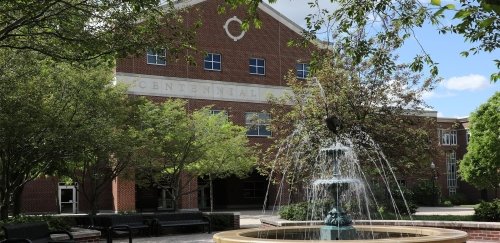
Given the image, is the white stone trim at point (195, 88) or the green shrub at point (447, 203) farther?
the green shrub at point (447, 203)

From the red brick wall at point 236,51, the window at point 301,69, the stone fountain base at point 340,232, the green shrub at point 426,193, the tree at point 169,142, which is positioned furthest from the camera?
the green shrub at point 426,193

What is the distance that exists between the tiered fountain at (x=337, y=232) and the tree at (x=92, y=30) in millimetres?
3462

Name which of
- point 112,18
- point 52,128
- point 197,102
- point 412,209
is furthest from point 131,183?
point 112,18

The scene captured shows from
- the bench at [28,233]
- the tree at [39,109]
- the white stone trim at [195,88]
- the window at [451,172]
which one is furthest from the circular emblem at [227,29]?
the bench at [28,233]

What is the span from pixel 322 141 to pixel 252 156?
490 inches

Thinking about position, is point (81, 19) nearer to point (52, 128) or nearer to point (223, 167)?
point (52, 128)

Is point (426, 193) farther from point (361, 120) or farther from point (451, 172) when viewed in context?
point (361, 120)

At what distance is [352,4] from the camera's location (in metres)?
10.3

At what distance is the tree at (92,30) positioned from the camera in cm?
1071

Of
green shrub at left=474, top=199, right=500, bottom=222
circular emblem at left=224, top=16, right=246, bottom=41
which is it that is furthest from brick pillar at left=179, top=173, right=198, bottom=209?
green shrub at left=474, top=199, right=500, bottom=222

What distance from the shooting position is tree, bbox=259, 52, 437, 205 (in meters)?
21.2

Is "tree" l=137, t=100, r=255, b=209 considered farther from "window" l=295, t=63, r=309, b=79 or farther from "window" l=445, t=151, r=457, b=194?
"window" l=445, t=151, r=457, b=194

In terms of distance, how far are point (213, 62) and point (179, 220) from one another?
18.9 meters

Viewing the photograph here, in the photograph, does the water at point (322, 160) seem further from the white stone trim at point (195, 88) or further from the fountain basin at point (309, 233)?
the white stone trim at point (195, 88)
